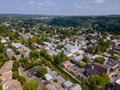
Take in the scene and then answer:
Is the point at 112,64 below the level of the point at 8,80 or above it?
below

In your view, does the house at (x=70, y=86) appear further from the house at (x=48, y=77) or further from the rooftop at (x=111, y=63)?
the rooftop at (x=111, y=63)

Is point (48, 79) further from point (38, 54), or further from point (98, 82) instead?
point (38, 54)

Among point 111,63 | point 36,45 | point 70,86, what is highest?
point 111,63

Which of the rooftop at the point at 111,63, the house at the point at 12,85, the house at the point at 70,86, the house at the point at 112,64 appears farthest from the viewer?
the rooftop at the point at 111,63

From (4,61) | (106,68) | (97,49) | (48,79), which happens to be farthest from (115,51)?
(4,61)

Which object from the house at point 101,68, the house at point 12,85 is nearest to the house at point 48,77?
the house at point 12,85

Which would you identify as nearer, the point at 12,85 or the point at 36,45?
the point at 12,85

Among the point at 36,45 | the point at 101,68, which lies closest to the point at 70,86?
the point at 101,68

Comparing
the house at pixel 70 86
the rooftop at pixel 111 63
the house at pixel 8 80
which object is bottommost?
the house at pixel 70 86

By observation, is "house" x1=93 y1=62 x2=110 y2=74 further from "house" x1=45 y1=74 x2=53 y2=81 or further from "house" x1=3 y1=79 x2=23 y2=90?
"house" x1=3 y1=79 x2=23 y2=90

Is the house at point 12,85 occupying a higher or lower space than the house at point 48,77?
higher

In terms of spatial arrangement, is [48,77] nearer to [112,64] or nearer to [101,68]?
[101,68]

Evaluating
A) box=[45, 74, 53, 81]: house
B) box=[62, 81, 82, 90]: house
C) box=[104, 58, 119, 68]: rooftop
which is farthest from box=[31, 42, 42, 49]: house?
box=[62, 81, 82, 90]: house
